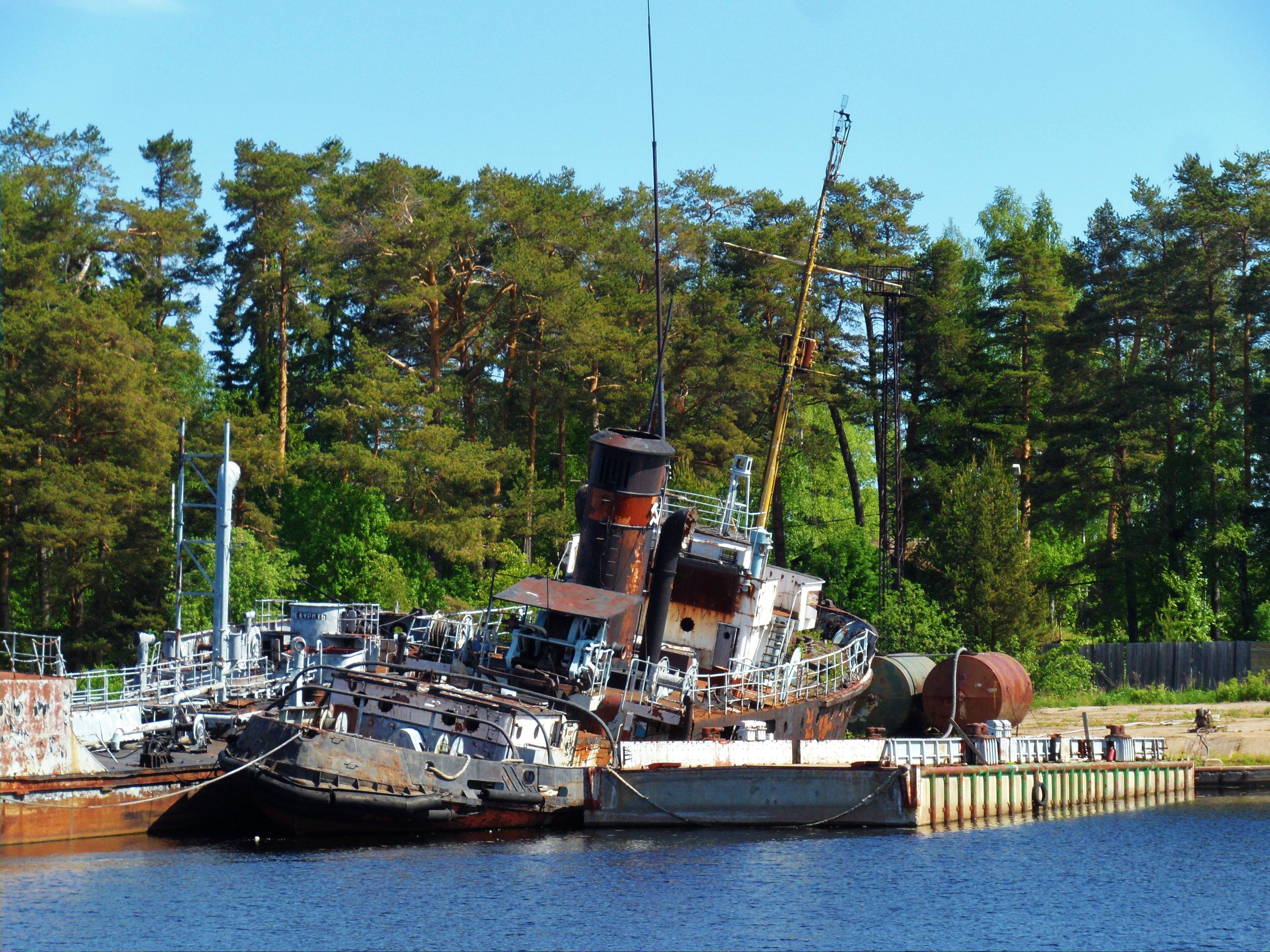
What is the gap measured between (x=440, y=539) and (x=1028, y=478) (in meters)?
23.6

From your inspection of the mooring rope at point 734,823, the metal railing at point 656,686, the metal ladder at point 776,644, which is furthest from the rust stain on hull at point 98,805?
the metal ladder at point 776,644

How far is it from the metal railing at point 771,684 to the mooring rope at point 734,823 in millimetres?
3006

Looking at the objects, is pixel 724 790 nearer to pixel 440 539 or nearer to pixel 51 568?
pixel 440 539

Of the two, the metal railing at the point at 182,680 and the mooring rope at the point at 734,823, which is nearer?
the mooring rope at the point at 734,823

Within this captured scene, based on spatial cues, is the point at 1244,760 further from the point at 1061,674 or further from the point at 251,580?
the point at 251,580

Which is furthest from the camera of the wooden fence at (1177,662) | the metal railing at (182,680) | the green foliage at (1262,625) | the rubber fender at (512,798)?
the green foliage at (1262,625)

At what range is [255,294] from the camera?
60.8 metres

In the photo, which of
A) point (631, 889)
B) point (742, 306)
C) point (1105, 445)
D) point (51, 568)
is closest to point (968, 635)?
point (1105, 445)

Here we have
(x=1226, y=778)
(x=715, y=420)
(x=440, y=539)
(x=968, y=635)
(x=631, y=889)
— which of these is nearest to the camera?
(x=631, y=889)

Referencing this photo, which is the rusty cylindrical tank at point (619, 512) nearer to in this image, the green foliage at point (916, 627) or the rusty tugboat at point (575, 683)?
the rusty tugboat at point (575, 683)

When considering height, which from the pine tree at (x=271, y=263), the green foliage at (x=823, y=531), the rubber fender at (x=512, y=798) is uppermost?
the pine tree at (x=271, y=263)

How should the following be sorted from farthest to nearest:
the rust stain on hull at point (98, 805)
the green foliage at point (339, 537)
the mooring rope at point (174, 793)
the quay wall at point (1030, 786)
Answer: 1. the green foliage at point (339, 537)
2. the quay wall at point (1030, 786)
3. the mooring rope at point (174, 793)
4. the rust stain on hull at point (98, 805)

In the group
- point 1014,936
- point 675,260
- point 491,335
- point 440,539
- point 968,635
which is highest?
point 675,260

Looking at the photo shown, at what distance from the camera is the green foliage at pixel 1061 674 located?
4925 centimetres
